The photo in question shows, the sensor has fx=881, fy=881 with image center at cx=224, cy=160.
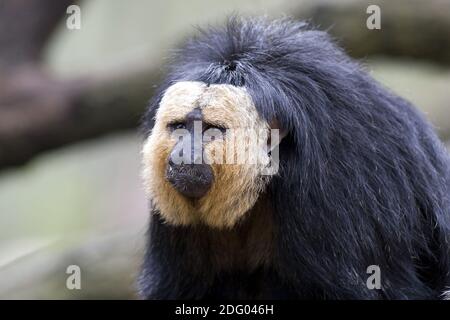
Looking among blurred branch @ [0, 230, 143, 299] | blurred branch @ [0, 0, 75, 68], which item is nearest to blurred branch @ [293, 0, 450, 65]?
blurred branch @ [0, 0, 75, 68]

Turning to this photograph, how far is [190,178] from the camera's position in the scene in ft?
16.6


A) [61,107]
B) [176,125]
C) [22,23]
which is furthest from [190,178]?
[22,23]

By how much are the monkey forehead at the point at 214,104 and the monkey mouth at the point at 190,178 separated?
280 millimetres

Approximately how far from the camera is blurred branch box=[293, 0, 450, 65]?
900 cm

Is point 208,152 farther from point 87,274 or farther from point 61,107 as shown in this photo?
point 61,107

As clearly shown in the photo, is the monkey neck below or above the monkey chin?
below

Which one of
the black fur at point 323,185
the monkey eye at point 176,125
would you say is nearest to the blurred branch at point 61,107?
the black fur at point 323,185

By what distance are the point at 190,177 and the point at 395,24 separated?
4715 mm

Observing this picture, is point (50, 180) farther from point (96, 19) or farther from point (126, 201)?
point (96, 19)

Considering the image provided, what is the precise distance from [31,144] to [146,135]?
4.07 meters

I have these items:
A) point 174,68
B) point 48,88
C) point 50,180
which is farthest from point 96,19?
point 174,68

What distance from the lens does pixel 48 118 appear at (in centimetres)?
929

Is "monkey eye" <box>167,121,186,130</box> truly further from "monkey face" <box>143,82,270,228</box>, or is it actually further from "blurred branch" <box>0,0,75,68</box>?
"blurred branch" <box>0,0,75,68</box>
